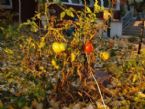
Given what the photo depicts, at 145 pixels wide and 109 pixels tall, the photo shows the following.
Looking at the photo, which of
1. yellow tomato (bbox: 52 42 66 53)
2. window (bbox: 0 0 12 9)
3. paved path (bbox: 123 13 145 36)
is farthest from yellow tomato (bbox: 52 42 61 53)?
paved path (bbox: 123 13 145 36)

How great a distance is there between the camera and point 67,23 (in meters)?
5.94

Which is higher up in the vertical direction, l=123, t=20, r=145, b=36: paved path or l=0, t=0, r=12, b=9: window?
l=0, t=0, r=12, b=9: window

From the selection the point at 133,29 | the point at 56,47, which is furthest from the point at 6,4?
the point at 56,47

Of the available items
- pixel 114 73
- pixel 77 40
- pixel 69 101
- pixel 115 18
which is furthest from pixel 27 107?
pixel 115 18

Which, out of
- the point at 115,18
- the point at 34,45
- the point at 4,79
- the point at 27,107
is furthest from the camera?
the point at 115,18

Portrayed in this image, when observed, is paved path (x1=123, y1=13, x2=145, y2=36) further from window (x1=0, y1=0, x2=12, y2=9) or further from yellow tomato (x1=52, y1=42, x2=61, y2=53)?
yellow tomato (x1=52, y1=42, x2=61, y2=53)

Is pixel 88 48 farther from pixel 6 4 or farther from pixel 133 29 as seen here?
pixel 133 29

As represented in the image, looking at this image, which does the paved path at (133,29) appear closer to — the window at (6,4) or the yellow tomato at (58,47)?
the window at (6,4)

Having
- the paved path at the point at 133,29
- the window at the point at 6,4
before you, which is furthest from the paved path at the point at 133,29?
the window at the point at 6,4

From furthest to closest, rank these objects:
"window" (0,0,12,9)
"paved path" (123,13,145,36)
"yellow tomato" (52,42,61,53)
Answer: "paved path" (123,13,145,36)
"window" (0,0,12,9)
"yellow tomato" (52,42,61,53)

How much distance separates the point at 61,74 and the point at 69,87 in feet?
0.70

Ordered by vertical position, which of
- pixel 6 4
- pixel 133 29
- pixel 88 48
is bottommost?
pixel 133 29

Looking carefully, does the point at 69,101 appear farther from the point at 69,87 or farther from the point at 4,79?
the point at 4,79

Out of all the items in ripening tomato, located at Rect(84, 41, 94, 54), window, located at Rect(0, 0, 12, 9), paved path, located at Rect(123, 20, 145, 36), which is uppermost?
window, located at Rect(0, 0, 12, 9)
